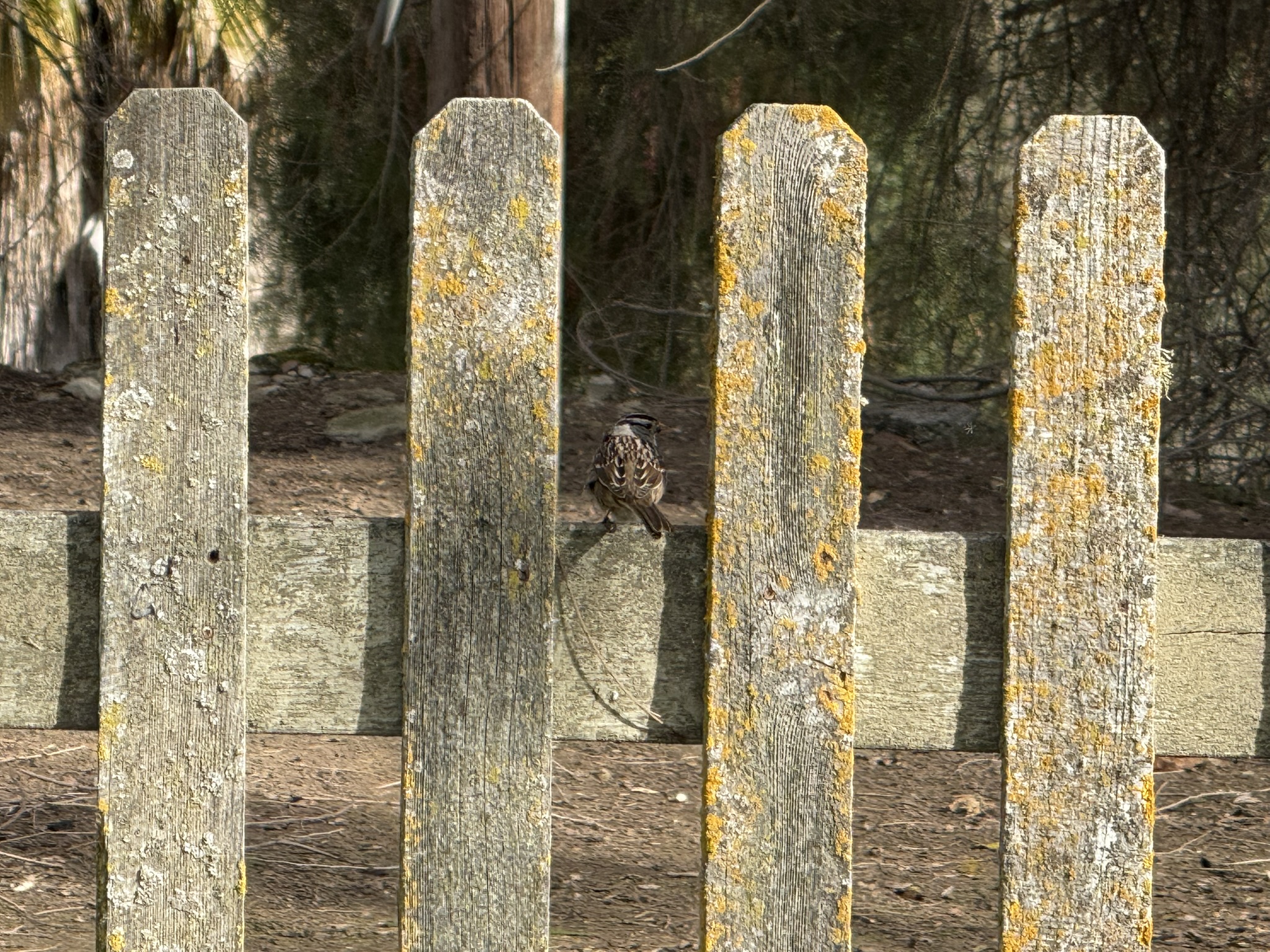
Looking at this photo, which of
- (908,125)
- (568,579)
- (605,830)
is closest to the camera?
(568,579)

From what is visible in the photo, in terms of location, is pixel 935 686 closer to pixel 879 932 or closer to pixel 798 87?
pixel 879 932

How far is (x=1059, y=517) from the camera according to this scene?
1923 mm

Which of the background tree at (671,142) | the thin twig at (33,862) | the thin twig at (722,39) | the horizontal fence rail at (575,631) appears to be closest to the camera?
the horizontal fence rail at (575,631)

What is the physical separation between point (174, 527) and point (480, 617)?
1.45ft

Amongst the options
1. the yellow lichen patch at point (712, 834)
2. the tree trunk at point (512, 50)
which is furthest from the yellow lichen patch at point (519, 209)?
the tree trunk at point (512, 50)

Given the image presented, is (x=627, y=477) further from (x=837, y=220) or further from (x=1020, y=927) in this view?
(x=1020, y=927)

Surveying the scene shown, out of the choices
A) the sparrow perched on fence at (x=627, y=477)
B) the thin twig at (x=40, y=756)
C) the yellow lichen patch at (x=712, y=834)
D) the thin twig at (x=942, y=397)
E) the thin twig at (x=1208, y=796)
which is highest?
the thin twig at (x=942, y=397)

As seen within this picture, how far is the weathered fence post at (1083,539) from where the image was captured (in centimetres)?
189

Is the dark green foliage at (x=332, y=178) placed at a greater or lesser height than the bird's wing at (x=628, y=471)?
greater

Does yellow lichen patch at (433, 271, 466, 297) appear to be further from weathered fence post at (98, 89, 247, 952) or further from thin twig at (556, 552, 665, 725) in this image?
thin twig at (556, 552, 665, 725)

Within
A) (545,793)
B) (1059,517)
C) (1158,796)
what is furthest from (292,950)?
(1158,796)

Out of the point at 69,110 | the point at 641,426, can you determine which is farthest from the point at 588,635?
the point at 69,110

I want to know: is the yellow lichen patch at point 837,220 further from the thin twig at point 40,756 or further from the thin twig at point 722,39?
the thin twig at point 40,756

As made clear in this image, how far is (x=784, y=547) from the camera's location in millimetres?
1923
